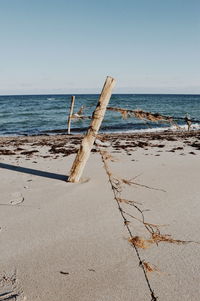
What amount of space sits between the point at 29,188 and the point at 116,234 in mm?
2854

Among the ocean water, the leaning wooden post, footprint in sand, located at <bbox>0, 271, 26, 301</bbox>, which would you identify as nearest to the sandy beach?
footprint in sand, located at <bbox>0, 271, 26, 301</bbox>

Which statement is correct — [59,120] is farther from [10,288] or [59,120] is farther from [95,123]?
[10,288]

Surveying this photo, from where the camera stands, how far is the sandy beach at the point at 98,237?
3.23m

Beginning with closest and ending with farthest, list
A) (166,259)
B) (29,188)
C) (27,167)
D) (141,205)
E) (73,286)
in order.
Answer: (73,286) → (166,259) → (141,205) → (29,188) → (27,167)

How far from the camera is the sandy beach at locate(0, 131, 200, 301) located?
10.6 ft

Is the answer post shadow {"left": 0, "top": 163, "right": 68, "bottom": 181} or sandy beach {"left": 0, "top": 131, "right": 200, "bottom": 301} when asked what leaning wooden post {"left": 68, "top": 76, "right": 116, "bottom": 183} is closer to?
sandy beach {"left": 0, "top": 131, "right": 200, "bottom": 301}

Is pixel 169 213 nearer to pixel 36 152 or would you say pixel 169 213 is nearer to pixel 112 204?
pixel 112 204

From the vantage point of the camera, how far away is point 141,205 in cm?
551

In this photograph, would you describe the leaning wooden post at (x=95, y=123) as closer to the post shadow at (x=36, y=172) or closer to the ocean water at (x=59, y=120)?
the ocean water at (x=59, y=120)

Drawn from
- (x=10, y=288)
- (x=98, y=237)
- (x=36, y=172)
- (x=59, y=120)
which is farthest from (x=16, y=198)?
(x=59, y=120)

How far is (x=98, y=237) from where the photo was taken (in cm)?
432

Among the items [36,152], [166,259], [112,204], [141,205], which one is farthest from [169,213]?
[36,152]

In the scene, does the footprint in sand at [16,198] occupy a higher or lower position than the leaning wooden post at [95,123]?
lower

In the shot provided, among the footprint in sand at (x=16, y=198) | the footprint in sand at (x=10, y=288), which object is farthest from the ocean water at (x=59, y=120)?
the footprint in sand at (x=10, y=288)
